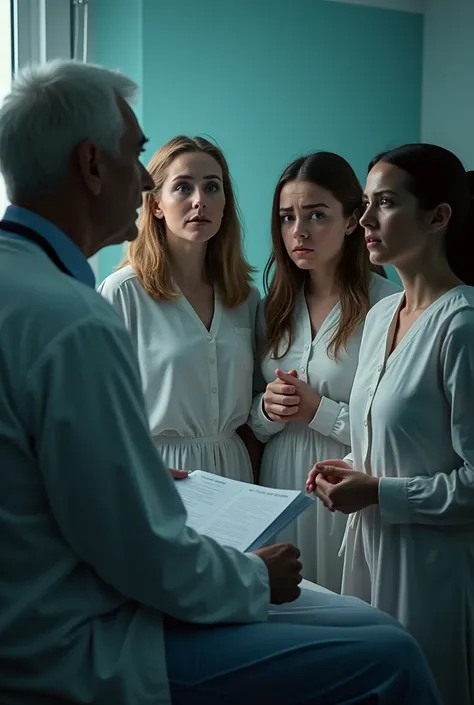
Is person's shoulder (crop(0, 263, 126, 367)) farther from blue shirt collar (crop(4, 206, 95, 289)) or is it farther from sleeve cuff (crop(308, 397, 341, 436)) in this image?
sleeve cuff (crop(308, 397, 341, 436))

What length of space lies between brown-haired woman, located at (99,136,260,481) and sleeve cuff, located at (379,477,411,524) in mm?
617

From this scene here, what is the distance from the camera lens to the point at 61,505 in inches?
38.3

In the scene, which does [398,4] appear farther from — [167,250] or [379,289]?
[167,250]

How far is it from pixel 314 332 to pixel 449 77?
1556 millimetres

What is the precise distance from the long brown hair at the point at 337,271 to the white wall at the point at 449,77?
42.0 inches

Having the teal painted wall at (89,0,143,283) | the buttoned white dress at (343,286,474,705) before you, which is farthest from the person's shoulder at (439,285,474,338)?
the teal painted wall at (89,0,143,283)

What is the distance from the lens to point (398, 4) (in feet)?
10.5

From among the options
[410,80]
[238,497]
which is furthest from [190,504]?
[410,80]

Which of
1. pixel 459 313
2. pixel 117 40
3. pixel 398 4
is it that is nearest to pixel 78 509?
pixel 459 313

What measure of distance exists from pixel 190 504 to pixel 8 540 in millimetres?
519

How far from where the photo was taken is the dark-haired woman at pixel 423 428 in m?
1.54

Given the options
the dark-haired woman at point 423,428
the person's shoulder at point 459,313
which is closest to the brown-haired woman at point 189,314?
the dark-haired woman at point 423,428

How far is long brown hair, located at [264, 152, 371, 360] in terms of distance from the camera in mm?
2141

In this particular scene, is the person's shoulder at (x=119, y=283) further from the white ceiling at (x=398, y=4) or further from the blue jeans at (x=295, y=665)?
the white ceiling at (x=398, y=4)
